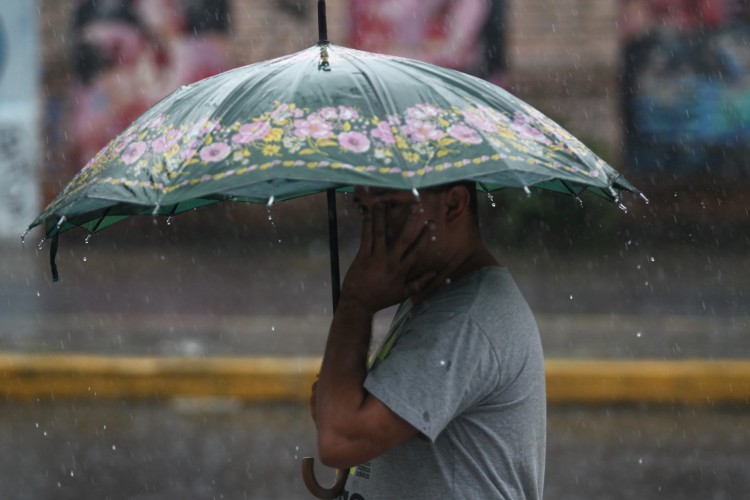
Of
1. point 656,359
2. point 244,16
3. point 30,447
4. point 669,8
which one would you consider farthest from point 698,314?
point 244,16

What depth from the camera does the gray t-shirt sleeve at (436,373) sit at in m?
1.99

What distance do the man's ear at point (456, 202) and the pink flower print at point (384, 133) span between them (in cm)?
19

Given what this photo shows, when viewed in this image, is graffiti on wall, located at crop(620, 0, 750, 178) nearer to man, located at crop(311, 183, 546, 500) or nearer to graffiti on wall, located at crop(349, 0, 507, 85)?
graffiti on wall, located at crop(349, 0, 507, 85)

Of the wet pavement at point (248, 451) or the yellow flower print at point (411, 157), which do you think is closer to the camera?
the yellow flower print at point (411, 157)

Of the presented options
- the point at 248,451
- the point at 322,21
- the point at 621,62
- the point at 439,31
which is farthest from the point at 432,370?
the point at 621,62

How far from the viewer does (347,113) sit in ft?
6.91

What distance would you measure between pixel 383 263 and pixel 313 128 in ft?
0.91

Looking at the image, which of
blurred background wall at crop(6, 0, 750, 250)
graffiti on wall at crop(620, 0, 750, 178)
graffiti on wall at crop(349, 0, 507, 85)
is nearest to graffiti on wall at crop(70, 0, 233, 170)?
blurred background wall at crop(6, 0, 750, 250)

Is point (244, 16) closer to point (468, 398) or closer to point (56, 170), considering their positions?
point (56, 170)

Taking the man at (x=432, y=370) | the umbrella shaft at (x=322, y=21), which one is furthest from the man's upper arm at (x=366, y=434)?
the umbrella shaft at (x=322, y=21)

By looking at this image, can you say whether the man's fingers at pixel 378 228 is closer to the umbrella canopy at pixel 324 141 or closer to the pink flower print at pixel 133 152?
the umbrella canopy at pixel 324 141

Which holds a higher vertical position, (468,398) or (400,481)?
(468,398)

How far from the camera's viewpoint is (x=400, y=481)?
2121 millimetres

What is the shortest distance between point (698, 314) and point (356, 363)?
7506mm
